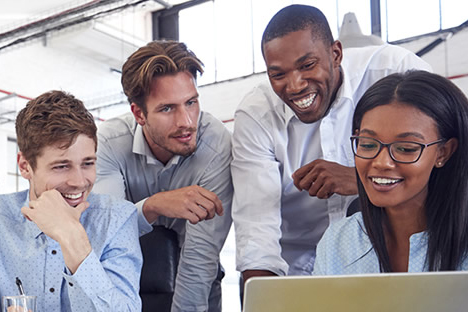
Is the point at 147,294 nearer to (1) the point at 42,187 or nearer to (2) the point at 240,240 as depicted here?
(2) the point at 240,240

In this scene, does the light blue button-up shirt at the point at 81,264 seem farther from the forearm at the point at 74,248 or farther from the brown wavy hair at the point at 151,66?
the brown wavy hair at the point at 151,66

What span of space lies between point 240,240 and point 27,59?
7.28 metres

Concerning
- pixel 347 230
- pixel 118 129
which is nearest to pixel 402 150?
pixel 347 230

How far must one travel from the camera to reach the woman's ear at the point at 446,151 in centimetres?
124

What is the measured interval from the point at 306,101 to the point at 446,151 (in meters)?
0.62

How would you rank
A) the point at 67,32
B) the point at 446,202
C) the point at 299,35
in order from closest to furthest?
the point at 446,202 → the point at 299,35 → the point at 67,32

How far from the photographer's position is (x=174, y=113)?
77.5 inches

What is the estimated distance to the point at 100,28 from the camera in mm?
8109

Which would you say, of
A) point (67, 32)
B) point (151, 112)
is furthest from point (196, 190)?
point (67, 32)

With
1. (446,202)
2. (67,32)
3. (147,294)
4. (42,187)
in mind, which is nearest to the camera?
(446,202)

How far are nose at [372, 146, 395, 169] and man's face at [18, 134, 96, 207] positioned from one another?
747 millimetres

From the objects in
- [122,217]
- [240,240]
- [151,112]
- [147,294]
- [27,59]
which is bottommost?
[147,294]

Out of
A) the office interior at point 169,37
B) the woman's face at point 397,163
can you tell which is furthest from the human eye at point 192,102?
the office interior at point 169,37

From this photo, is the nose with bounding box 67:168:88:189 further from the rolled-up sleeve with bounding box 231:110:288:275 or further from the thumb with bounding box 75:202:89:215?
the rolled-up sleeve with bounding box 231:110:288:275
